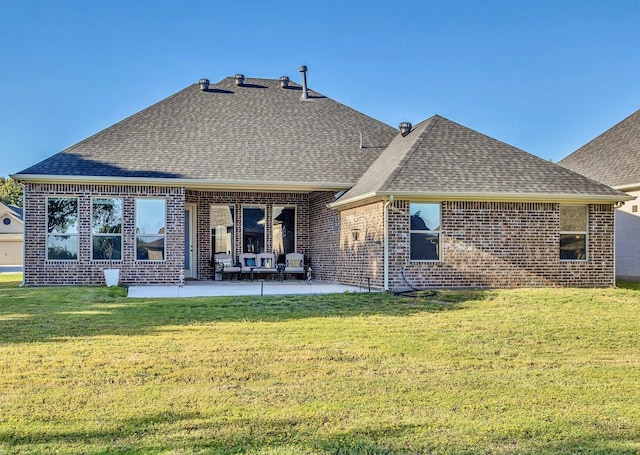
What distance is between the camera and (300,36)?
2439 centimetres

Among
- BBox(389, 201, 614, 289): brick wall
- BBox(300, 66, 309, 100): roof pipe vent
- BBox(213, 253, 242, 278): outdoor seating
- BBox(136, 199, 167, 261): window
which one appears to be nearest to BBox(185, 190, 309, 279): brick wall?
BBox(213, 253, 242, 278): outdoor seating

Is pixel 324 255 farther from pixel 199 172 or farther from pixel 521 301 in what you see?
pixel 521 301

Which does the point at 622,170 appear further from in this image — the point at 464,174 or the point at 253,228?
the point at 253,228

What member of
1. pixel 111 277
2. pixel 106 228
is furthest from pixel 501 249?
pixel 106 228

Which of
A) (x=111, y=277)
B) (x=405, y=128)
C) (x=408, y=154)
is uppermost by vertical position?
(x=405, y=128)

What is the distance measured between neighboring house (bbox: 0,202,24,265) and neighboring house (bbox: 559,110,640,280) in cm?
4283

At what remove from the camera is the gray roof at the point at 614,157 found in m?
20.8

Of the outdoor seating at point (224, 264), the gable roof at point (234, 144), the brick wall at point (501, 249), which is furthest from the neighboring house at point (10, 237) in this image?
the brick wall at point (501, 249)

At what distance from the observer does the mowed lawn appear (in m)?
4.91

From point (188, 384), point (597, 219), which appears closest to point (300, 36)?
point (597, 219)

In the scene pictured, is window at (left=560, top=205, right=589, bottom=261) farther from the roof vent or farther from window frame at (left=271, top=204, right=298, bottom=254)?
window frame at (left=271, top=204, right=298, bottom=254)

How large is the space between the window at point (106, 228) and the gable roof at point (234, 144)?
0.77 meters

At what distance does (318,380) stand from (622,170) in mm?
17831

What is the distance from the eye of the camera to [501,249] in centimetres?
1611
